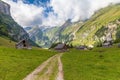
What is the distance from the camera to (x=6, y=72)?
186ft

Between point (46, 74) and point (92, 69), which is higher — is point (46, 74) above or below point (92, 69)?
above

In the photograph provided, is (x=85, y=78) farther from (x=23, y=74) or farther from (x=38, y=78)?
(x=23, y=74)

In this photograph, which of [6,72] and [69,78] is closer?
[69,78]

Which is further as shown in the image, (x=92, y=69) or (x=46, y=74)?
(x=92, y=69)

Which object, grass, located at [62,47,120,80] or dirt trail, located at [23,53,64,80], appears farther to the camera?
grass, located at [62,47,120,80]

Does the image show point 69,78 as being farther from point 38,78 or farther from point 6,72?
point 6,72

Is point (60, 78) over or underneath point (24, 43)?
underneath

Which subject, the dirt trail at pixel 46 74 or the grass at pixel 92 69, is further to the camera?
the grass at pixel 92 69

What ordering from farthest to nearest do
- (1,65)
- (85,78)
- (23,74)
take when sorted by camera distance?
1. (1,65)
2. (23,74)
3. (85,78)

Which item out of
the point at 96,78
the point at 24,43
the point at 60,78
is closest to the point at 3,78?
the point at 60,78

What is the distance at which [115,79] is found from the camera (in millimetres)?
50688

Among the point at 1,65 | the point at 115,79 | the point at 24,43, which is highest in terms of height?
the point at 24,43

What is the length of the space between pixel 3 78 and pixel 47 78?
30.3 ft

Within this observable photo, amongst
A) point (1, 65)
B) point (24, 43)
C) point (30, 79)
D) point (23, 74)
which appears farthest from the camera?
point (24, 43)
